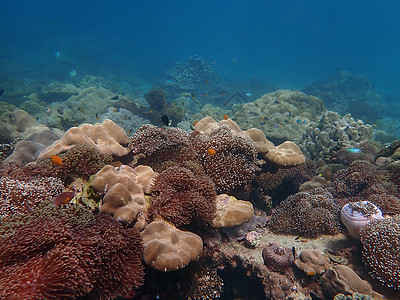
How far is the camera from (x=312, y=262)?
3979 mm

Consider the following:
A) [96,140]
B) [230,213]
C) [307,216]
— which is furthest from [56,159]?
[307,216]

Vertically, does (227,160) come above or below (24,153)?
above

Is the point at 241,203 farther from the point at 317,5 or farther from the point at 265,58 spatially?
the point at 317,5

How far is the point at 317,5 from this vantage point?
374ft

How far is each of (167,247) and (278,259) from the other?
234 cm

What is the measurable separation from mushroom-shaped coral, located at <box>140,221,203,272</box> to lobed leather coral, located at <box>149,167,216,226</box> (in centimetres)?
23

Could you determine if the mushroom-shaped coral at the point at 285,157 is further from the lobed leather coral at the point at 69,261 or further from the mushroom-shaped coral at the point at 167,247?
the lobed leather coral at the point at 69,261

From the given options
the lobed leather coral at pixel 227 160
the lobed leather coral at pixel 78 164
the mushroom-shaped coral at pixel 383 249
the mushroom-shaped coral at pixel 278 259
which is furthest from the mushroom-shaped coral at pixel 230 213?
the lobed leather coral at pixel 78 164

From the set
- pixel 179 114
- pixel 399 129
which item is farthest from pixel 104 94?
pixel 399 129

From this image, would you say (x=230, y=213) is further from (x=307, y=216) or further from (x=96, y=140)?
(x=96, y=140)

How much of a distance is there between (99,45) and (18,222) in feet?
202

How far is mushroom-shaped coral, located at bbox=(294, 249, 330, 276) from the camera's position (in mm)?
3885

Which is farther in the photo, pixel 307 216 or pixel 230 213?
pixel 307 216

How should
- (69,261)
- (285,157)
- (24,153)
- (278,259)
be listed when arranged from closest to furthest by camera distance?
(69,261), (278,259), (24,153), (285,157)
